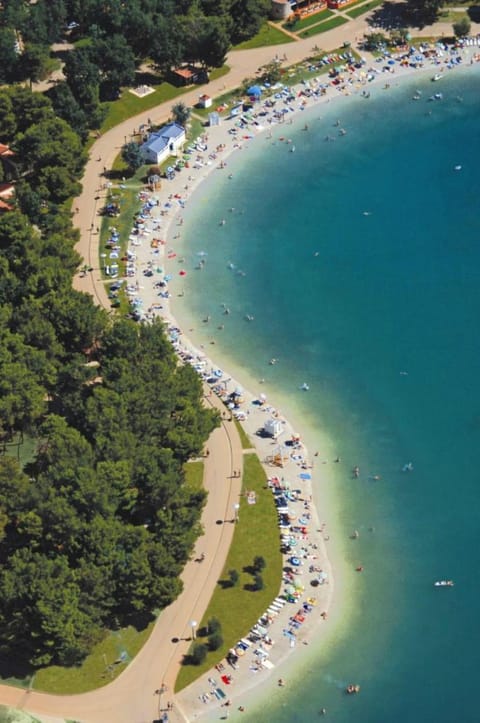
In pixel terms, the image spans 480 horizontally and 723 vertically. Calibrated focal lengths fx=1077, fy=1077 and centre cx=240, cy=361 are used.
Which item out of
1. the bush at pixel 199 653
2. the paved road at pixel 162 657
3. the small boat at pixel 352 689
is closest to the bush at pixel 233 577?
the paved road at pixel 162 657

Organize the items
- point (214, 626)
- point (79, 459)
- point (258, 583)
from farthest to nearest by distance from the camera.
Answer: point (79, 459), point (258, 583), point (214, 626)

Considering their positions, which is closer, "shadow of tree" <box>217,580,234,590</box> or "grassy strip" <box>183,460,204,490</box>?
"shadow of tree" <box>217,580,234,590</box>

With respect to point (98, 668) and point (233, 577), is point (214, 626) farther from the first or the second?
point (98, 668)

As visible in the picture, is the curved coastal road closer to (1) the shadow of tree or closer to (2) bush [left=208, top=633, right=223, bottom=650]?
(1) the shadow of tree

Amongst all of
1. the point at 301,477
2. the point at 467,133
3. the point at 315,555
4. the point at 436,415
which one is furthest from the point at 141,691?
the point at 467,133

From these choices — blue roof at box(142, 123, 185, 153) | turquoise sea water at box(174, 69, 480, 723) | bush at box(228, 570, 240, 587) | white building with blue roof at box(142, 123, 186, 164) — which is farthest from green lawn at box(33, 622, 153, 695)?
blue roof at box(142, 123, 185, 153)

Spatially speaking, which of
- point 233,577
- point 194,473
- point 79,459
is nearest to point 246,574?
point 233,577


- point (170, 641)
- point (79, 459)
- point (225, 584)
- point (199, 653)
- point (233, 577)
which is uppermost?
point (79, 459)
